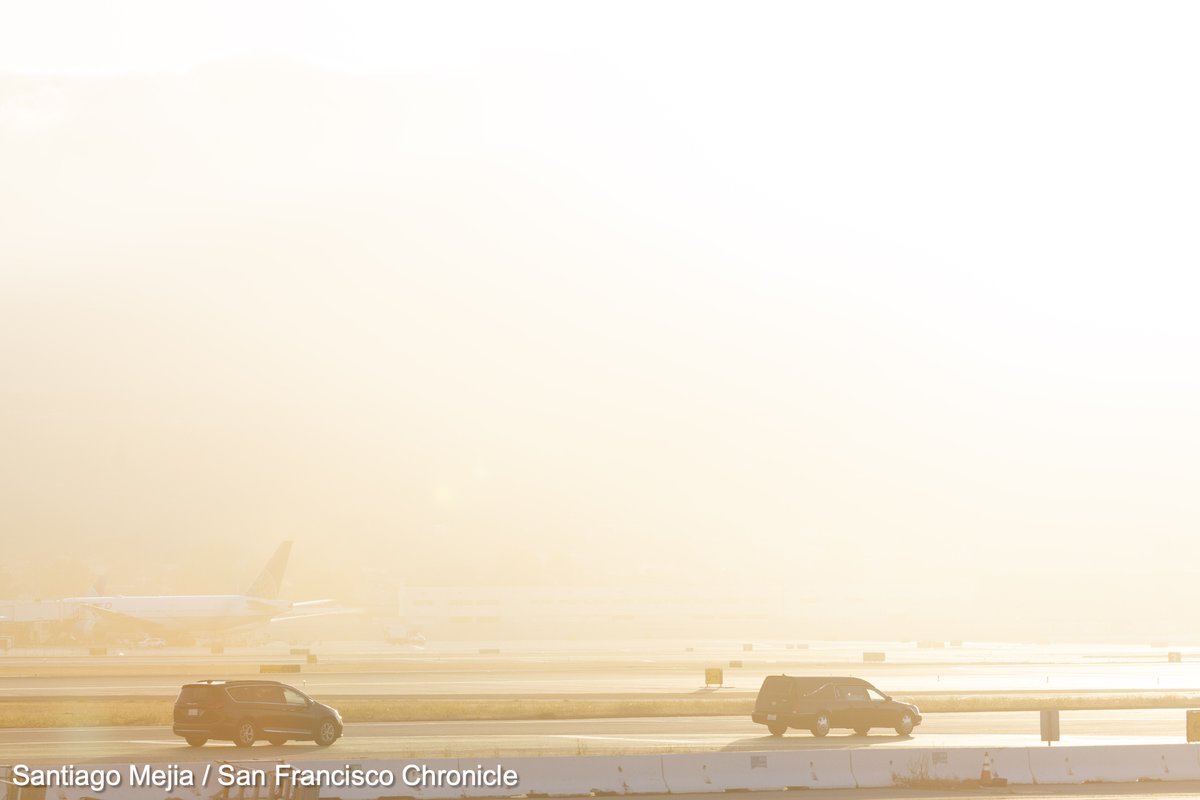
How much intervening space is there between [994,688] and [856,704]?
35875mm

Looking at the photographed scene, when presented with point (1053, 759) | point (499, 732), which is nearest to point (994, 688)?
point (499, 732)

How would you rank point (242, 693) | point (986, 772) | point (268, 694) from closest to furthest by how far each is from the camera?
point (986, 772) → point (242, 693) → point (268, 694)

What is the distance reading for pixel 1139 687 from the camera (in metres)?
80.5

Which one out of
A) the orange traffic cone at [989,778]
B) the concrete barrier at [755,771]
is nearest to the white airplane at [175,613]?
the concrete barrier at [755,771]

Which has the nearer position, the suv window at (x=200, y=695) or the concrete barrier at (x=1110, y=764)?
the concrete barrier at (x=1110, y=764)

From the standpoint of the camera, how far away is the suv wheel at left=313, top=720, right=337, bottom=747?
40.2 m

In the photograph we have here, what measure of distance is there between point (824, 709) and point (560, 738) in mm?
9223

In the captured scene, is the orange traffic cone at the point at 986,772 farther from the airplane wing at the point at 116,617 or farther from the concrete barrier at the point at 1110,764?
the airplane wing at the point at 116,617

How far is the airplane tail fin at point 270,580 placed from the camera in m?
178

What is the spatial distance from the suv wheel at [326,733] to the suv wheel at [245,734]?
1.93m

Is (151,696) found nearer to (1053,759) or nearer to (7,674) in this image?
(7,674)

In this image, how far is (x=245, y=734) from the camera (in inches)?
1548

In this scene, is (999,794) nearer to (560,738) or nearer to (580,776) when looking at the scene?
(580,776)

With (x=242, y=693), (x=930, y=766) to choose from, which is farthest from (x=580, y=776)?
(x=242, y=693)
